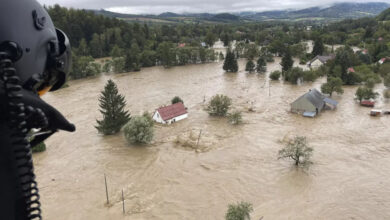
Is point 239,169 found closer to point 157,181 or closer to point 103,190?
point 157,181

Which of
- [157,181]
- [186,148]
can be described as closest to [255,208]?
[157,181]

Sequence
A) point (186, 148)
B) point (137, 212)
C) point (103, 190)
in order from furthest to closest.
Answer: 1. point (186, 148)
2. point (103, 190)
3. point (137, 212)

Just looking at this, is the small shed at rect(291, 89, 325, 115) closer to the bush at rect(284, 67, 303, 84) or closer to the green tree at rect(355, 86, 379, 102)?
the green tree at rect(355, 86, 379, 102)

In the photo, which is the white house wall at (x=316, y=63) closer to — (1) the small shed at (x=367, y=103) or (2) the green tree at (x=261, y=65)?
(2) the green tree at (x=261, y=65)

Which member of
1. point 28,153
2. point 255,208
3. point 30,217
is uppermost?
point 28,153

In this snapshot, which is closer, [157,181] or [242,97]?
→ [157,181]

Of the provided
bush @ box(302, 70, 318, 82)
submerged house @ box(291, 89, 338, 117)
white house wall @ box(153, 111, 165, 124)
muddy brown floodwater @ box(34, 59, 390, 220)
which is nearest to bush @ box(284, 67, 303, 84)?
bush @ box(302, 70, 318, 82)

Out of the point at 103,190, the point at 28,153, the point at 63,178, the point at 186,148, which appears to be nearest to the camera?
the point at 28,153

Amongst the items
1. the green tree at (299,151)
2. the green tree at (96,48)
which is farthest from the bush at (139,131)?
the green tree at (96,48)
